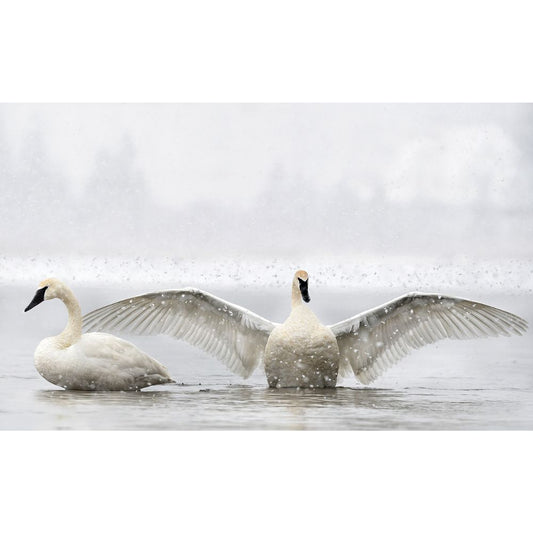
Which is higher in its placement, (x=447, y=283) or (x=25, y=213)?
(x=25, y=213)

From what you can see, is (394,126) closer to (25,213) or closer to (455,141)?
(455,141)

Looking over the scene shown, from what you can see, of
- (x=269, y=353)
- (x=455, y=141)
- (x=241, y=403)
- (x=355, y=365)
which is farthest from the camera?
(x=455, y=141)

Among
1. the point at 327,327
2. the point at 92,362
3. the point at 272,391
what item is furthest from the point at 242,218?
the point at 92,362

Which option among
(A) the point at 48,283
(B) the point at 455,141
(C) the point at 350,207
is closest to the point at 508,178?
(B) the point at 455,141

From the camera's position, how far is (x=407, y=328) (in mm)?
6840

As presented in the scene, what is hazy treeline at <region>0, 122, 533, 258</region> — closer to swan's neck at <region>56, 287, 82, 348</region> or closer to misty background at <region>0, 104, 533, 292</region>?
misty background at <region>0, 104, 533, 292</region>

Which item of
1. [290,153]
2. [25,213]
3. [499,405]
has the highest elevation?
[290,153]

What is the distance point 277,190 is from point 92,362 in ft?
6.49

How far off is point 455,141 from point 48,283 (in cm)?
Result: 313

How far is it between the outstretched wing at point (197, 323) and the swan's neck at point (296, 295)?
22 cm

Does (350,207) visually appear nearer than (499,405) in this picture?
No

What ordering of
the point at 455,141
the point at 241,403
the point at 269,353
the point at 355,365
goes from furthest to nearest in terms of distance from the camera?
the point at 455,141 → the point at 355,365 → the point at 269,353 → the point at 241,403

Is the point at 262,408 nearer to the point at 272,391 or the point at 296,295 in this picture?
the point at 272,391

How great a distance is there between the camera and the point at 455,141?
738 centimetres
